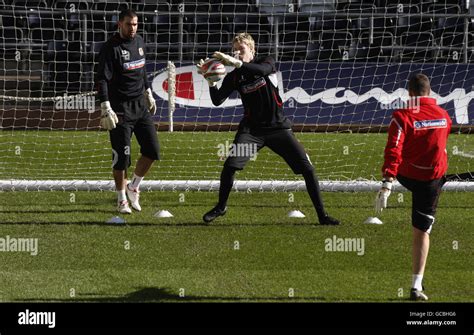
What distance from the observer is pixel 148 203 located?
464 inches

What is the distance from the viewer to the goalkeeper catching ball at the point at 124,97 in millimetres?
10539

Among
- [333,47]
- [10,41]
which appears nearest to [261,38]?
[333,47]

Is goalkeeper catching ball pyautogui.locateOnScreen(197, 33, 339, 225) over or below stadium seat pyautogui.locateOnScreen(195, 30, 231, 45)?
over

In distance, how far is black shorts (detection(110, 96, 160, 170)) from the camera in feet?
35.1

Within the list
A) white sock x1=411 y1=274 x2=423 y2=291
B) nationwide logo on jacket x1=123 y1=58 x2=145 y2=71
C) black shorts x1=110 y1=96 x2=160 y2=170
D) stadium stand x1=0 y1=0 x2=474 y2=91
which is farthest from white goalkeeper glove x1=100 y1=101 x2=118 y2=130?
stadium stand x1=0 y1=0 x2=474 y2=91

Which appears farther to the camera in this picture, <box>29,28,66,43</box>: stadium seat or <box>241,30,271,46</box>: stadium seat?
<box>29,28,66,43</box>: stadium seat

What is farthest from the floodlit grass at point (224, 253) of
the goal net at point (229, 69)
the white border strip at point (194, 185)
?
the goal net at point (229, 69)

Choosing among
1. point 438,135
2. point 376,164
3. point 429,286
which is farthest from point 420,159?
point 376,164

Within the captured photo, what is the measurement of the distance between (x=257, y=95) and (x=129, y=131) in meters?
1.61

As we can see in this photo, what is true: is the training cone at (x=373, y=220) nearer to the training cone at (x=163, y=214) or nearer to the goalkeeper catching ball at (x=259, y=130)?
the goalkeeper catching ball at (x=259, y=130)

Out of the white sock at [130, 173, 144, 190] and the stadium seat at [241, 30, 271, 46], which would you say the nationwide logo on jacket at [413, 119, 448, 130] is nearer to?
the white sock at [130, 173, 144, 190]

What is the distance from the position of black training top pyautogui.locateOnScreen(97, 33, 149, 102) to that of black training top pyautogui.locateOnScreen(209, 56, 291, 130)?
3.47 feet

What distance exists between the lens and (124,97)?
1074cm

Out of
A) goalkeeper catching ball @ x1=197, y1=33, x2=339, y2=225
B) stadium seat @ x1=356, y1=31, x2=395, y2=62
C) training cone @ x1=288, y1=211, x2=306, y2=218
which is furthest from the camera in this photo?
stadium seat @ x1=356, y1=31, x2=395, y2=62
